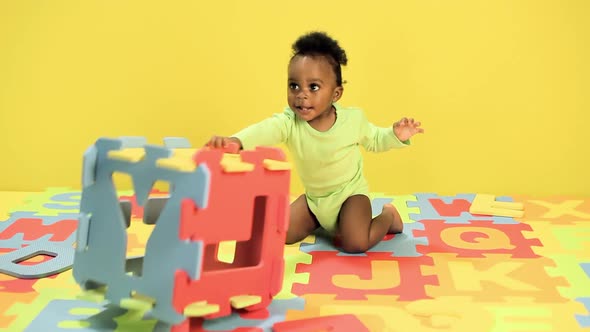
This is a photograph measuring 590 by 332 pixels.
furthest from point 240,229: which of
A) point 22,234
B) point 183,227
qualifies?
point 22,234

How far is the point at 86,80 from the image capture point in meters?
2.06

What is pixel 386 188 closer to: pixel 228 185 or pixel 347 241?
pixel 347 241

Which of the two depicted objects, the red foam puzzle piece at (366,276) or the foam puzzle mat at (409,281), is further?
the red foam puzzle piece at (366,276)

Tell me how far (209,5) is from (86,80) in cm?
43

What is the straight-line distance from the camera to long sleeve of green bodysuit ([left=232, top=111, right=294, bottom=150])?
1.43 metres

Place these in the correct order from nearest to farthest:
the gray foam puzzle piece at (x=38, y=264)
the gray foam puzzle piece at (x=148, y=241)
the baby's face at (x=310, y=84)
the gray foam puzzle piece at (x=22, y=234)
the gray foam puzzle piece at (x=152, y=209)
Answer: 1. the gray foam puzzle piece at (x=148, y=241)
2. the gray foam puzzle piece at (x=152, y=209)
3. the gray foam puzzle piece at (x=38, y=264)
4. the baby's face at (x=310, y=84)
5. the gray foam puzzle piece at (x=22, y=234)

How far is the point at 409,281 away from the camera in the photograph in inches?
53.0

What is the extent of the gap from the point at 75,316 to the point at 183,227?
301 mm

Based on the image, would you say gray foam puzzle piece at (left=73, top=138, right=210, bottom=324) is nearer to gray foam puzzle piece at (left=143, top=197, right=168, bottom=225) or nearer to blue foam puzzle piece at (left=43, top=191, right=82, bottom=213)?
gray foam puzzle piece at (left=143, top=197, right=168, bottom=225)

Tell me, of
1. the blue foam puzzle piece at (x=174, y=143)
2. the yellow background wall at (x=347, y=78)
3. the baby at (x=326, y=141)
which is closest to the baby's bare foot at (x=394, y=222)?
the baby at (x=326, y=141)

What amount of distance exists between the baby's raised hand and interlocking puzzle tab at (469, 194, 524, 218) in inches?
16.2

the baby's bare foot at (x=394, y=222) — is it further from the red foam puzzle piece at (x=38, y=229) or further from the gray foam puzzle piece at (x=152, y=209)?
the red foam puzzle piece at (x=38, y=229)

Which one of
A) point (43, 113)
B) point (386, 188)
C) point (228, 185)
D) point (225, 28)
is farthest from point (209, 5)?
point (228, 185)

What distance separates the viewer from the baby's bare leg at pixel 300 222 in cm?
158
